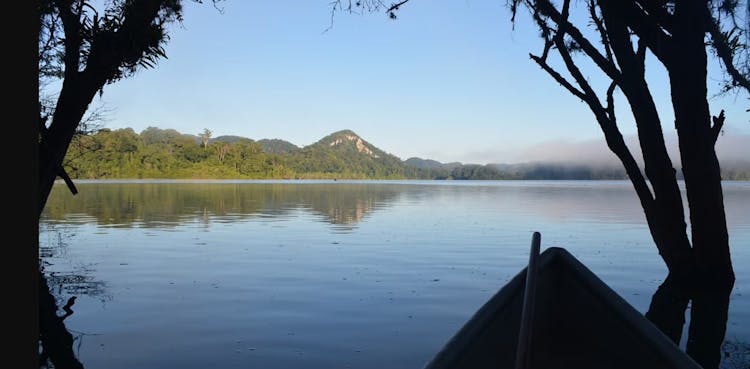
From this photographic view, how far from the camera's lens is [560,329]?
4402mm

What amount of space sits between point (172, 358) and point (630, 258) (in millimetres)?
12633

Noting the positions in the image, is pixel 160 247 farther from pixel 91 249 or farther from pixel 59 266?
pixel 59 266

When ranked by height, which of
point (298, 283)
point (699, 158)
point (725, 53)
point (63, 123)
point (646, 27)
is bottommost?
point (298, 283)

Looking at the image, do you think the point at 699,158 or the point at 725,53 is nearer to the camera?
the point at 699,158

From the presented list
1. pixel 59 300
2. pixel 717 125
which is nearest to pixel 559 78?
pixel 717 125

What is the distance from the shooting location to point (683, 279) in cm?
1041

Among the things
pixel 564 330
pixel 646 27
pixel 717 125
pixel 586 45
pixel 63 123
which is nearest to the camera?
pixel 564 330

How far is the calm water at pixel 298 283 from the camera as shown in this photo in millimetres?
6715

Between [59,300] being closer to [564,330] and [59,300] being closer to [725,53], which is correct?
[564,330]

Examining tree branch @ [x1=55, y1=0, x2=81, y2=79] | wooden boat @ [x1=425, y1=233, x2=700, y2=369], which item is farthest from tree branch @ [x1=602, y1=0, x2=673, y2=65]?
tree branch @ [x1=55, y1=0, x2=81, y2=79]

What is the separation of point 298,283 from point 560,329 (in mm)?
7395

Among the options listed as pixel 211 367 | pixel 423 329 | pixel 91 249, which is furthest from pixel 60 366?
pixel 91 249

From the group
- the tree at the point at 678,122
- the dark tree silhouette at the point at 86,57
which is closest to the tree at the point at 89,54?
the dark tree silhouette at the point at 86,57

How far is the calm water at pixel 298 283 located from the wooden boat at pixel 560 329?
6.99ft
